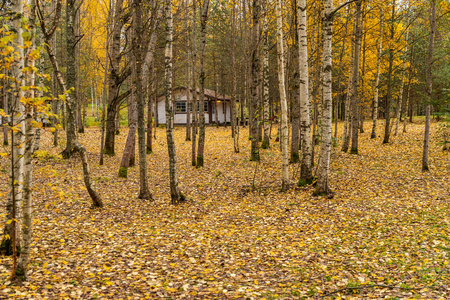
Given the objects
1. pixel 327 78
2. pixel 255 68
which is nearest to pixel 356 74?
pixel 255 68

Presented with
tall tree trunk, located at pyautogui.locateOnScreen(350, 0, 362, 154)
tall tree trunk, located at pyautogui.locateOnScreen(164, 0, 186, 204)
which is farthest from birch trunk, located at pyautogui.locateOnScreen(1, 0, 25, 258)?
tall tree trunk, located at pyautogui.locateOnScreen(350, 0, 362, 154)

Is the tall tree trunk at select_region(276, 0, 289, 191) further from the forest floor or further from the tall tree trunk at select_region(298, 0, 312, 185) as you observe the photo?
the forest floor

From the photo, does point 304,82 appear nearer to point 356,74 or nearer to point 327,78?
point 327,78

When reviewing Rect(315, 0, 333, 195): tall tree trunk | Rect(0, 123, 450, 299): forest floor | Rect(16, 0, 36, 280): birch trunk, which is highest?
Rect(315, 0, 333, 195): tall tree trunk

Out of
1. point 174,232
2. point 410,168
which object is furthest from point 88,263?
point 410,168

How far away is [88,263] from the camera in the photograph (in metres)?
5.34

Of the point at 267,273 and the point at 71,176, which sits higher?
the point at 71,176

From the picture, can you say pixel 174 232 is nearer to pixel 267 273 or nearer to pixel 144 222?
pixel 144 222

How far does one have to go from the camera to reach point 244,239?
21.9ft

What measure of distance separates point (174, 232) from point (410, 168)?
971 centimetres

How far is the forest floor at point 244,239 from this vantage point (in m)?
4.57

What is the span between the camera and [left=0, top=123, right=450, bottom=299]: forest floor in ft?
15.0

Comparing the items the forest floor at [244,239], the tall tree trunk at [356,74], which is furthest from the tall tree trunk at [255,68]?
the tall tree trunk at [356,74]

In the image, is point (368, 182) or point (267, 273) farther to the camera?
point (368, 182)
